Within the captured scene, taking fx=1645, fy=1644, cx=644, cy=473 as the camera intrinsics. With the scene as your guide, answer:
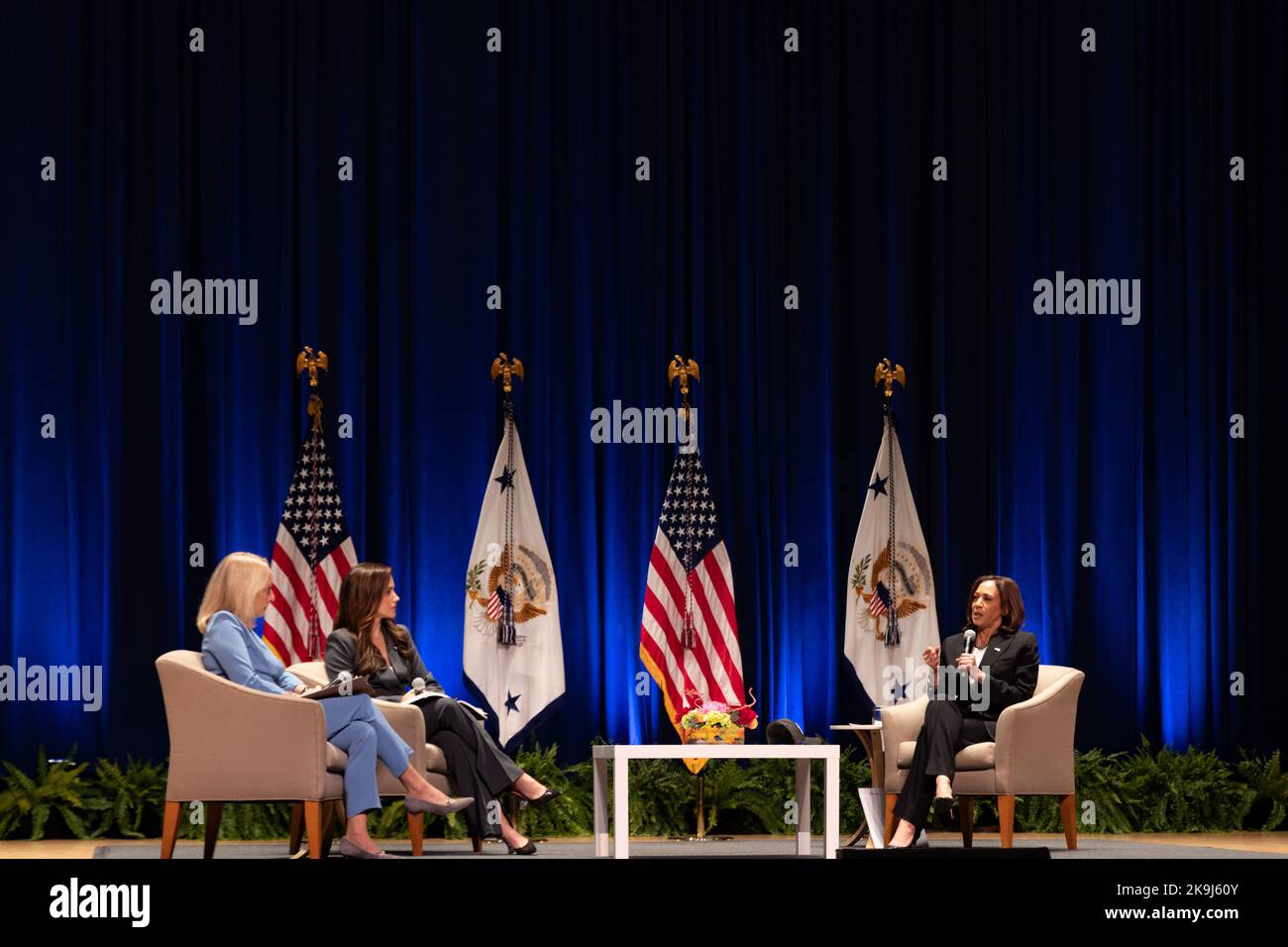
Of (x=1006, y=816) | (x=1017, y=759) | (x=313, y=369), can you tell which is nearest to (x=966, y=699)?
(x=1017, y=759)

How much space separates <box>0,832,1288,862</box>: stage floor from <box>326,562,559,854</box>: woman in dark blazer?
0.16 m

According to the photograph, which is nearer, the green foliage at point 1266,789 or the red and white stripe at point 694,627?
the red and white stripe at point 694,627

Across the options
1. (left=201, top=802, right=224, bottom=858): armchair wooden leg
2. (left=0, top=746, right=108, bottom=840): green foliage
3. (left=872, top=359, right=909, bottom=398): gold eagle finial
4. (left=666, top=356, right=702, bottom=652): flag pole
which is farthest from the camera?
(left=872, top=359, right=909, bottom=398): gold eagle finial

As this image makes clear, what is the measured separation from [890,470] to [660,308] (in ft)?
4.76

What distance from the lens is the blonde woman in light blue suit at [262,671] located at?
221 inches

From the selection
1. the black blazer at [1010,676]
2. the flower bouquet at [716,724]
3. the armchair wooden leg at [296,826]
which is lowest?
the armchair wooden leg at [296,826]

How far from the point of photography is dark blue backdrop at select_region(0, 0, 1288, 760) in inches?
328

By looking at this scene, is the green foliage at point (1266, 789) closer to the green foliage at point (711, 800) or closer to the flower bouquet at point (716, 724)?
the green foliage at point (711, 800)

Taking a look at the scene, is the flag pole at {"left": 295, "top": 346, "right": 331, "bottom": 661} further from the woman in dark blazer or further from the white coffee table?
the white coffee table

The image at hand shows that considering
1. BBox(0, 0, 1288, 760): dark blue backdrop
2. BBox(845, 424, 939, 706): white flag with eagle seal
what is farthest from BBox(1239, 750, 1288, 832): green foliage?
BBox(845, 424, 939, 706): white flag with eagle seal

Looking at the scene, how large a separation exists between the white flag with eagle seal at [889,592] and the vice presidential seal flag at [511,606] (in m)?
1.53

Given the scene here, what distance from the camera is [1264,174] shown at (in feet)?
28.9

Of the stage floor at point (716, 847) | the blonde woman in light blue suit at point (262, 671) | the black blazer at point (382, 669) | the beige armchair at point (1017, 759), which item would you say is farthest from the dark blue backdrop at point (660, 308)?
the blonde woman in light blue suit at point (262, 671)
